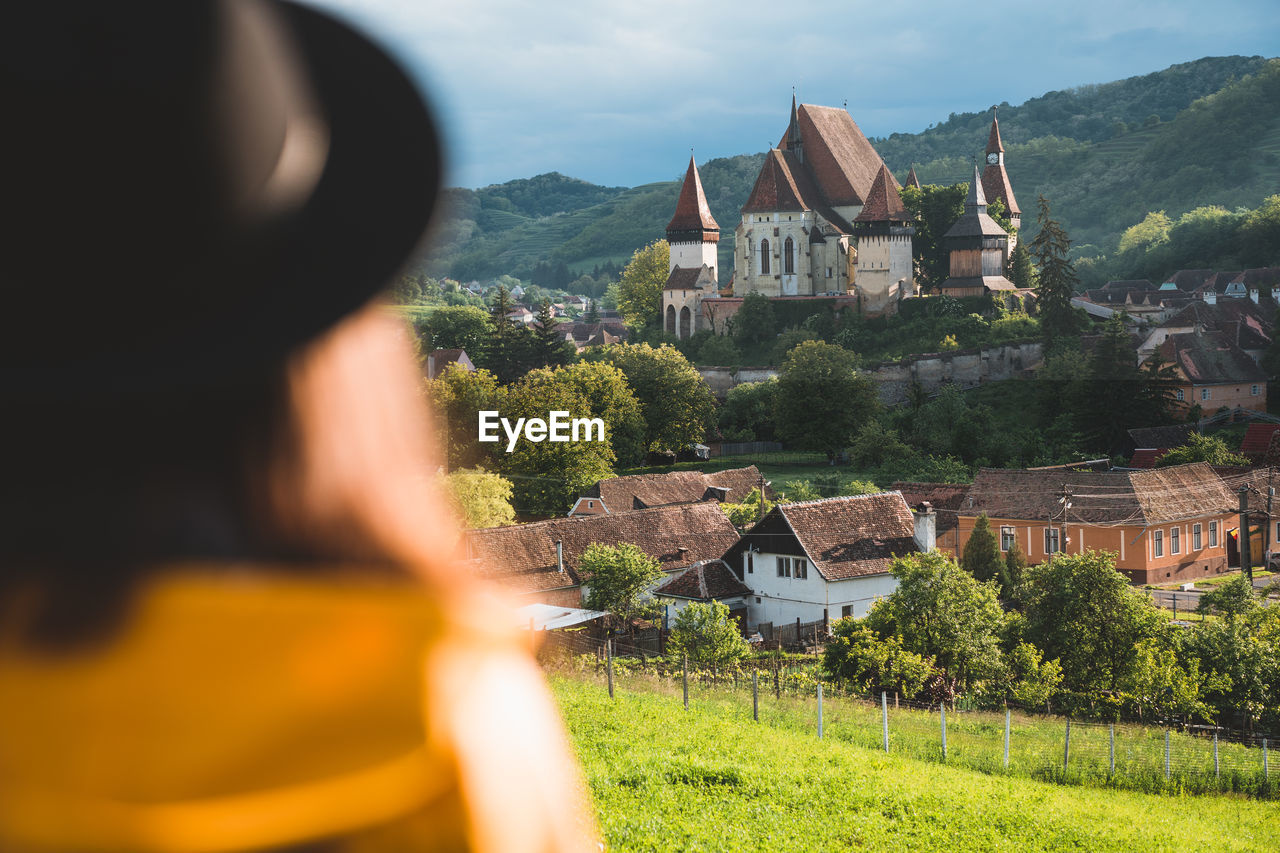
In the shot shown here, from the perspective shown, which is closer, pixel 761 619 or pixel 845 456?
pixel 761 619

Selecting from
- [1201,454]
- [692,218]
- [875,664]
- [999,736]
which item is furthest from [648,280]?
[999,736]

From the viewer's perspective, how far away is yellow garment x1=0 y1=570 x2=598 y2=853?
0.48m

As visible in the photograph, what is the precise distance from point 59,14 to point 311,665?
0.28m

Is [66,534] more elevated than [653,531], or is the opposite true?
[66,534]

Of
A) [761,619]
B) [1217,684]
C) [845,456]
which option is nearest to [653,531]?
[761,619]

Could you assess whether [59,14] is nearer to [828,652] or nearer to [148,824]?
[148,824]

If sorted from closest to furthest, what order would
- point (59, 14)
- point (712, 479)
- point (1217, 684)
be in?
point (59, 14) < point (1217, 684) < point (712, 479)

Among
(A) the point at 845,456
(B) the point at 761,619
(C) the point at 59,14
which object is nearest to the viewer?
(C) the point at 59,14

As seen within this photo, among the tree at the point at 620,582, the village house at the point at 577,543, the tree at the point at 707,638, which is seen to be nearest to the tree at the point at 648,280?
the village house at the point at 577,543

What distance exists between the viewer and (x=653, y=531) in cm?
3281

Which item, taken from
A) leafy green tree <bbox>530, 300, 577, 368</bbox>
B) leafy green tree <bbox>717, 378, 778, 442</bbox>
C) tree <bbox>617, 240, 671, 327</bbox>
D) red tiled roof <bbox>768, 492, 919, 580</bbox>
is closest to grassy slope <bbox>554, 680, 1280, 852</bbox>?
red tiled roof <bbox>768, 492, 919, 580</bbox>

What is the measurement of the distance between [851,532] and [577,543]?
7.09 metres

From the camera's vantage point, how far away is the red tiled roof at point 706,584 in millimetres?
→ 28562

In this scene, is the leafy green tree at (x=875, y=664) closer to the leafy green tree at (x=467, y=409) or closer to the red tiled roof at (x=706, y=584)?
the red tiled roof at (x=706, y=584)
